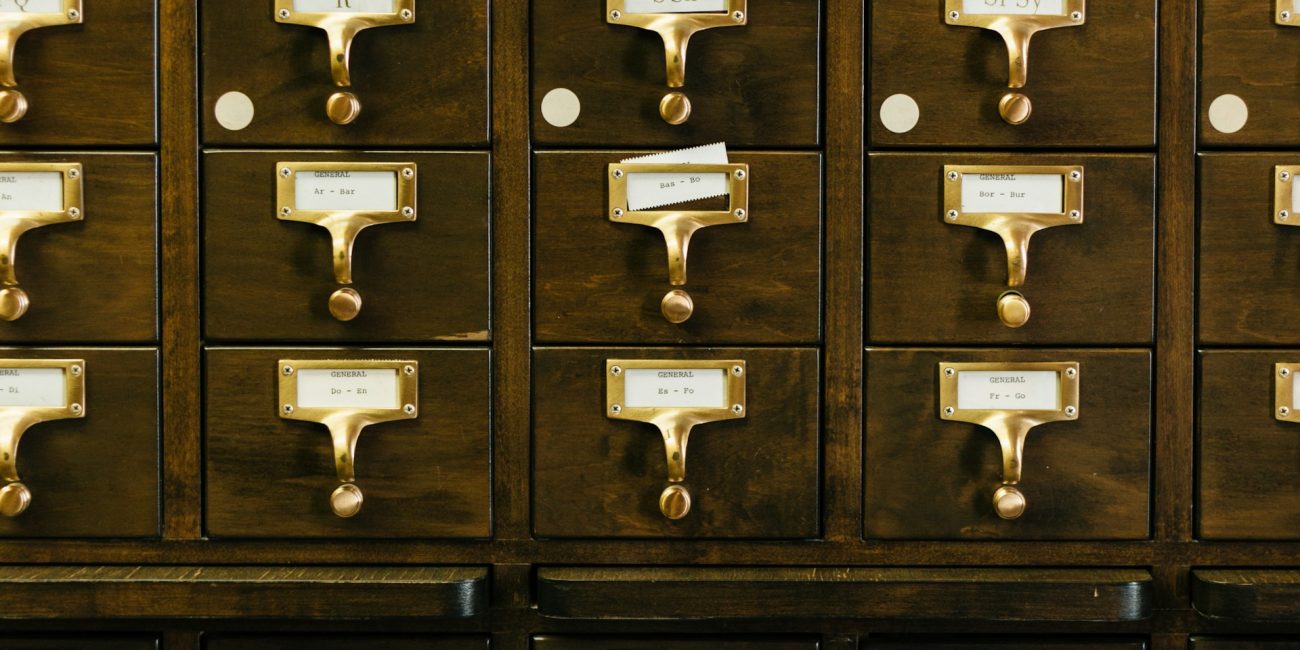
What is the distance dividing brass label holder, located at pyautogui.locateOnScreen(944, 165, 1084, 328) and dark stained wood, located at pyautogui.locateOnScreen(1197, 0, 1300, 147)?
6.9 inches

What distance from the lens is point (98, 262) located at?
114cm

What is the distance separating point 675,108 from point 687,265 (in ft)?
0.62

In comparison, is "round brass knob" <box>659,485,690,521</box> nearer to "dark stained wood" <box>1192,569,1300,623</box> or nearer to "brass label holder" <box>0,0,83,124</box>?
"dark stained wood" <box>1192,569,1300,623</box>

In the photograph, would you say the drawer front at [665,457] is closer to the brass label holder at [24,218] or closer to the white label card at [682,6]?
the white label card at [682,6]

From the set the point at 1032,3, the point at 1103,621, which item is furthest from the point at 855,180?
the point at 1103,621

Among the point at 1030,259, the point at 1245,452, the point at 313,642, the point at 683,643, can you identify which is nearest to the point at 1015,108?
the point at 1030,259

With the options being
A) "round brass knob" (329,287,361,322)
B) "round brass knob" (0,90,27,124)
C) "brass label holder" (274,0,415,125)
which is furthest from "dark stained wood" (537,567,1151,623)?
"round brass knob" (0,90,27,124)

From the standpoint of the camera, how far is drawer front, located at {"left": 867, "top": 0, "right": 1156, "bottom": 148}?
1.13 meters

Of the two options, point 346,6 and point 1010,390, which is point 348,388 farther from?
point 1010,390

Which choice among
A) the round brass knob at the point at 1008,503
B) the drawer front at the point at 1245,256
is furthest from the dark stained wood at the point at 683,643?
the drawer front at the point at 1245,256

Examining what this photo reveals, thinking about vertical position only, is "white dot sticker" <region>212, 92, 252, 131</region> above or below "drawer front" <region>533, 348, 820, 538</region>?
above

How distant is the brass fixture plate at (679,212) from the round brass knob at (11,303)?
0.71 meters

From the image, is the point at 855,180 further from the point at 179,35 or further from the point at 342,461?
the point at 179,35

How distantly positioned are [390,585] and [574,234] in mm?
480
